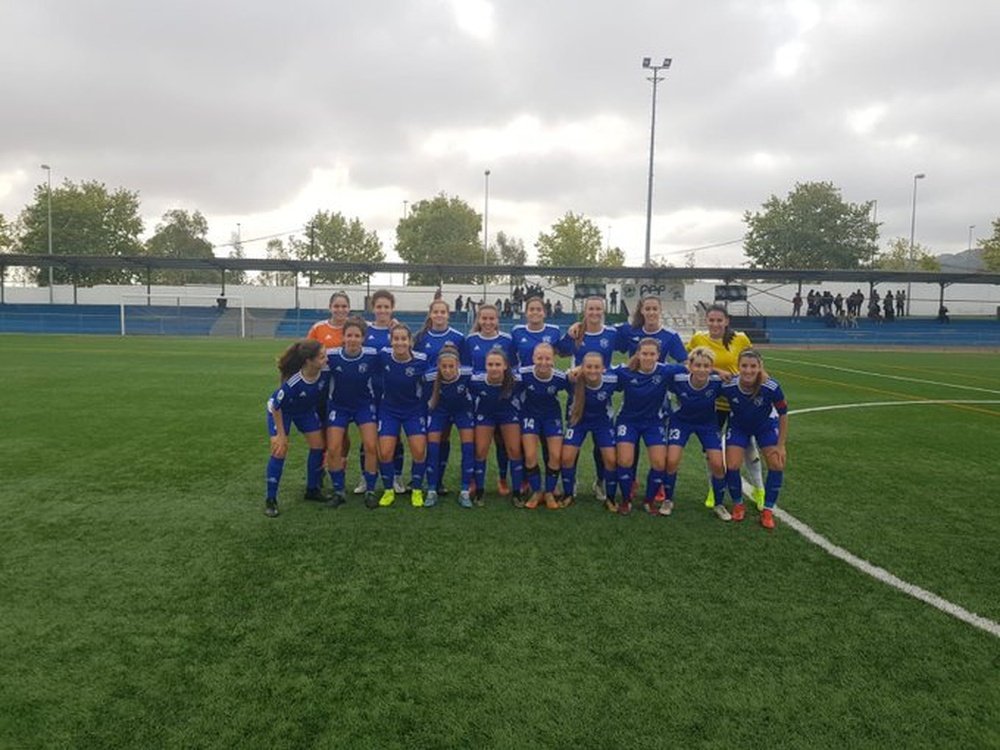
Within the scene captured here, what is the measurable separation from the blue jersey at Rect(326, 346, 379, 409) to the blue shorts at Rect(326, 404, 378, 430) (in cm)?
3

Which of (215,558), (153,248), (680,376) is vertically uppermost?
(153,248)

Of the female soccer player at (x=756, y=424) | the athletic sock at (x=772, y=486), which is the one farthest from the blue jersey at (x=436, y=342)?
the athletic sock at (x=772, y=486)

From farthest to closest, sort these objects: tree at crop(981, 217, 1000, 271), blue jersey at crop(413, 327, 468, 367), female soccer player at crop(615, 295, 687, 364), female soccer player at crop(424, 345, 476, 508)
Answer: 1. tree at crop(981, 217, 1000, 271)
2. female soccer player at crop(615, 295, 687, 364)
3. blue jersey at crop(413, 327, 468, 367)
4. female soccer player at crop(424, 345, 476, 508)

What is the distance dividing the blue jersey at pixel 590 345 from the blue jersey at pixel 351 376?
1.86 m

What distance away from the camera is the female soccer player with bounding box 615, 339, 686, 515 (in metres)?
5.96

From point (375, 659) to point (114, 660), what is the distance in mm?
1292

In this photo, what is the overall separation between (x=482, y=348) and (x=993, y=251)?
6536 cm

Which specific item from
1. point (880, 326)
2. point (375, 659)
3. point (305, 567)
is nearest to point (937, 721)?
point (375, 659)

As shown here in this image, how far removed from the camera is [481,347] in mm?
6453

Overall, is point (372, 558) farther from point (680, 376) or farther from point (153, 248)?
point (153, 248)

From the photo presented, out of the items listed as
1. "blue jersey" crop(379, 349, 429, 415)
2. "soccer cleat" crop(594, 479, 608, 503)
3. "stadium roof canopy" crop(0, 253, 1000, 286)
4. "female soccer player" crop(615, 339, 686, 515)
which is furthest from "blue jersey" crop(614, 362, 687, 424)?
"stadium roof canopy" crop(0, 253, 1000, 286)

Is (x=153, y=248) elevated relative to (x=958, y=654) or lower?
elevated

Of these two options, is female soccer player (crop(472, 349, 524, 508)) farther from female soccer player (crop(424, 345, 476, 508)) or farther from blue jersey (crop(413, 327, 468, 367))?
blue jersey (crop(413, 327, 468, 367))

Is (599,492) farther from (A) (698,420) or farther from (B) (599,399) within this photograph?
(A) (698,420)
